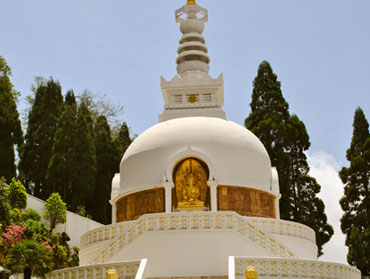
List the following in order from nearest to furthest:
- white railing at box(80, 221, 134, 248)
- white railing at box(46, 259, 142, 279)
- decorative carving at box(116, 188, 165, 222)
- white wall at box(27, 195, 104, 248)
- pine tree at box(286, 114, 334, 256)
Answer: white railing at box(46, 259, 142, 279), white railing at box(80, 221, 134, 248), decorative carving at box(116, 188, 165, 222), white wall at box(27, 195, 104, 248), pine tree at box(286, 114, 334, 256)

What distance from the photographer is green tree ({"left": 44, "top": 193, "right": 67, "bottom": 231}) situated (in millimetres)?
30391

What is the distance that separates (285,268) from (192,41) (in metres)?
17.0

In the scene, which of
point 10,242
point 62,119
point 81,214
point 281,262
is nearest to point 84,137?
point 62,119

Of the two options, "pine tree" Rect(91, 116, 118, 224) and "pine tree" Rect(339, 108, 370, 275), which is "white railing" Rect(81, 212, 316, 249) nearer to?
"pine tree" Rect(339, 108, 370, 275)

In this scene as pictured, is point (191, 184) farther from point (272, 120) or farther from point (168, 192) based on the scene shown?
point (272, 120)

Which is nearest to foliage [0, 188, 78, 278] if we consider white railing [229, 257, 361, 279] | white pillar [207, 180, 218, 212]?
white pillar [207, 180, 218, 212]

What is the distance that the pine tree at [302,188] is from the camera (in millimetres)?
34125

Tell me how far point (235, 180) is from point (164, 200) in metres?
2.76

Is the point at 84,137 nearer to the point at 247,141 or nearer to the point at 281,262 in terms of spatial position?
the point at 247,141

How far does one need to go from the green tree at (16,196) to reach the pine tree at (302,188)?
16402mm

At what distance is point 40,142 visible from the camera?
129 feet

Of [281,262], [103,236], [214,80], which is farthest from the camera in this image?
[214,80]

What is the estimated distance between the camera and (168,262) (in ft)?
50.8

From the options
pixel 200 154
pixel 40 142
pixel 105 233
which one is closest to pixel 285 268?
pixel 105 233
